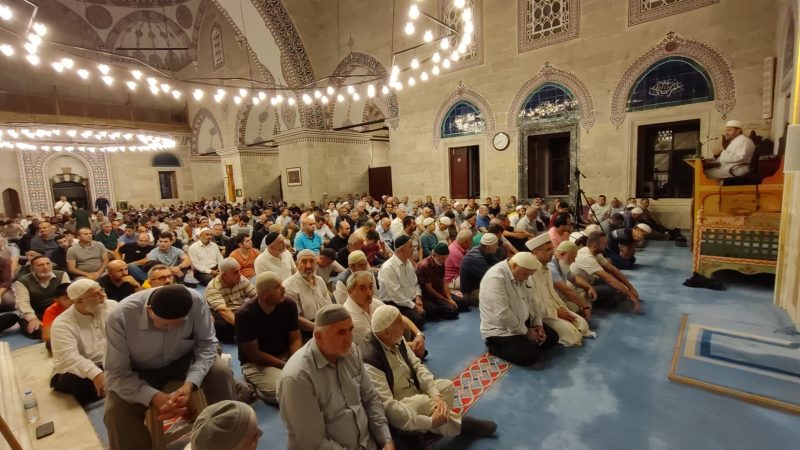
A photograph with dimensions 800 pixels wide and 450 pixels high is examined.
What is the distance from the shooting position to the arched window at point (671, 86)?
699cm

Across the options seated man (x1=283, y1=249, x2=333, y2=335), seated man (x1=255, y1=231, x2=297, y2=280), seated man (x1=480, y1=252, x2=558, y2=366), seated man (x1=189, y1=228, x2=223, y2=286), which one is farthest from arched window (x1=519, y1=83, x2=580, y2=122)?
seated man (x1=283, y1=249, x2=333, y2=335)

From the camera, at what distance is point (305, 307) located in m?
3.25

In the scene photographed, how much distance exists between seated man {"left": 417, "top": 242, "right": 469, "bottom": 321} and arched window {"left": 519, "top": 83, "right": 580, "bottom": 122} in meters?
6.15

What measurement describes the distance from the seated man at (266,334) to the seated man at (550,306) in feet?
6.39

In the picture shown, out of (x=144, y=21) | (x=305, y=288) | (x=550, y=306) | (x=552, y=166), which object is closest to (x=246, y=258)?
(x=305, y=288)

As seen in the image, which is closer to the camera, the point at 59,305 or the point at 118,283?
the point at 59,305

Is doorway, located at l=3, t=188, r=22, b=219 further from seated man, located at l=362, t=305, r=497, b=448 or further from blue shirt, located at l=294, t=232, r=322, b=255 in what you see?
seated man, located at l=362, t=305, r=497, b=448

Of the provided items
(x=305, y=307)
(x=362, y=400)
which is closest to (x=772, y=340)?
(x=362, y=400)

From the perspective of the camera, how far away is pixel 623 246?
5.62 metres

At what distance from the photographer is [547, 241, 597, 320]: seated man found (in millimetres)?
3689

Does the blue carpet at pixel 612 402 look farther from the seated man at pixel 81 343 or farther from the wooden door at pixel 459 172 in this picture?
the wooden door at pixel 459 172

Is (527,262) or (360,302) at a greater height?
(527,262)

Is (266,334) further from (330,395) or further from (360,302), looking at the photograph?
(330,395)

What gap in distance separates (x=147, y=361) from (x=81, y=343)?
995 millimetres
